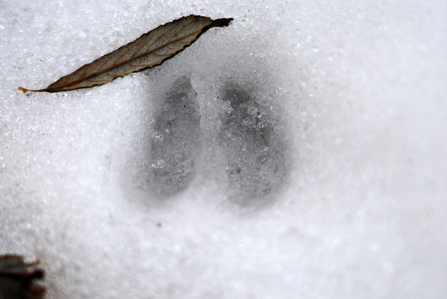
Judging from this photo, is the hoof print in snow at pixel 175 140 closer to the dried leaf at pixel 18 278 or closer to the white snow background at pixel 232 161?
the white snow background at pixel 232 161

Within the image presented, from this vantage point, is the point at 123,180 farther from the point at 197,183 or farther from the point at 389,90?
the point at 389,90

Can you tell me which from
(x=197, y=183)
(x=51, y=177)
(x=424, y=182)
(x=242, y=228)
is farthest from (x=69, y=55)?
(x=424, y=182)

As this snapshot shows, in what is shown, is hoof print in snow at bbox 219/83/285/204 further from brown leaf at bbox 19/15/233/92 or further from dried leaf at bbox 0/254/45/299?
dried leaf at bbox 0/254/45/299

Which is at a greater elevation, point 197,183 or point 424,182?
point 197,183

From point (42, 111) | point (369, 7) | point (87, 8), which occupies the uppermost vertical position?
point (87, 8)

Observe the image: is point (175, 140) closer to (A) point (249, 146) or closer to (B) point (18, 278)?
(A) point (249, 146)

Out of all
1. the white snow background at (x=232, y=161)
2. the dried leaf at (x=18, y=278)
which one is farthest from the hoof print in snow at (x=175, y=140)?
the dried leaf at (x=18, y=278)
